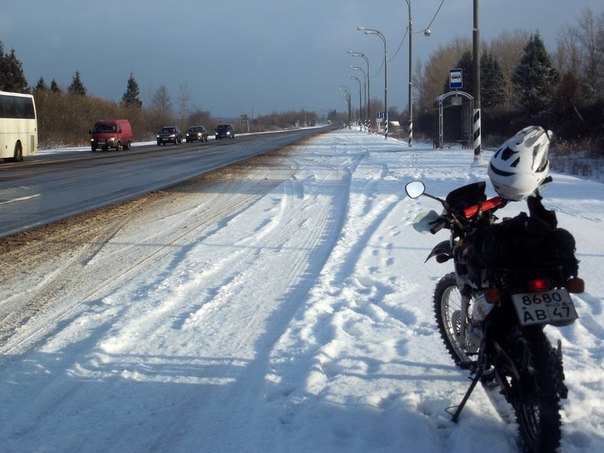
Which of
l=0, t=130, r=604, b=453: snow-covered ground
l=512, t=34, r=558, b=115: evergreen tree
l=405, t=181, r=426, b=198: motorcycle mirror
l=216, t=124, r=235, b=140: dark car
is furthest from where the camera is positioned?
l=216, t=124, r=235, b=140: dark car

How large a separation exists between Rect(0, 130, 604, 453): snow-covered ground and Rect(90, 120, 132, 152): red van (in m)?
37.6

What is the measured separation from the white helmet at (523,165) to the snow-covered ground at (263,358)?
1.30 m

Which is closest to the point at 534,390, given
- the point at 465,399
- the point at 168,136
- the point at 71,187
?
the point at 465,399

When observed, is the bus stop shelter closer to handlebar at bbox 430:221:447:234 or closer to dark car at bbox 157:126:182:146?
handlebar at bbox 430:221:447:234

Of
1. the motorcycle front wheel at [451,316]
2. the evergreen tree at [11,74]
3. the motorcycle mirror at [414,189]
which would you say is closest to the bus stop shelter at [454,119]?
the motorcycle front wheel at [451,316]

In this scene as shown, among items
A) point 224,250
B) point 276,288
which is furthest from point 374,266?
point 224,250

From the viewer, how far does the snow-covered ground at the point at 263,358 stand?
11.5ft

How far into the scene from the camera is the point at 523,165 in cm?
328

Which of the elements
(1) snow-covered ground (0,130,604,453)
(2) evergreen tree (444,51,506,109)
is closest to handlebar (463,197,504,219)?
(1) snow-covered ground (0,130,604,453)

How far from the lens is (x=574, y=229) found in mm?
8875

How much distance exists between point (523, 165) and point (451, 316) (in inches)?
57.5

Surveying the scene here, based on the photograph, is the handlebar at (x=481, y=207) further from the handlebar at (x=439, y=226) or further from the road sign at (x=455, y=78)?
the road sign at (x=455, y=78)

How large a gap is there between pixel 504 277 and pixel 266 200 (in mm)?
10854

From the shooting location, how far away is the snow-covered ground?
3.49 meters
